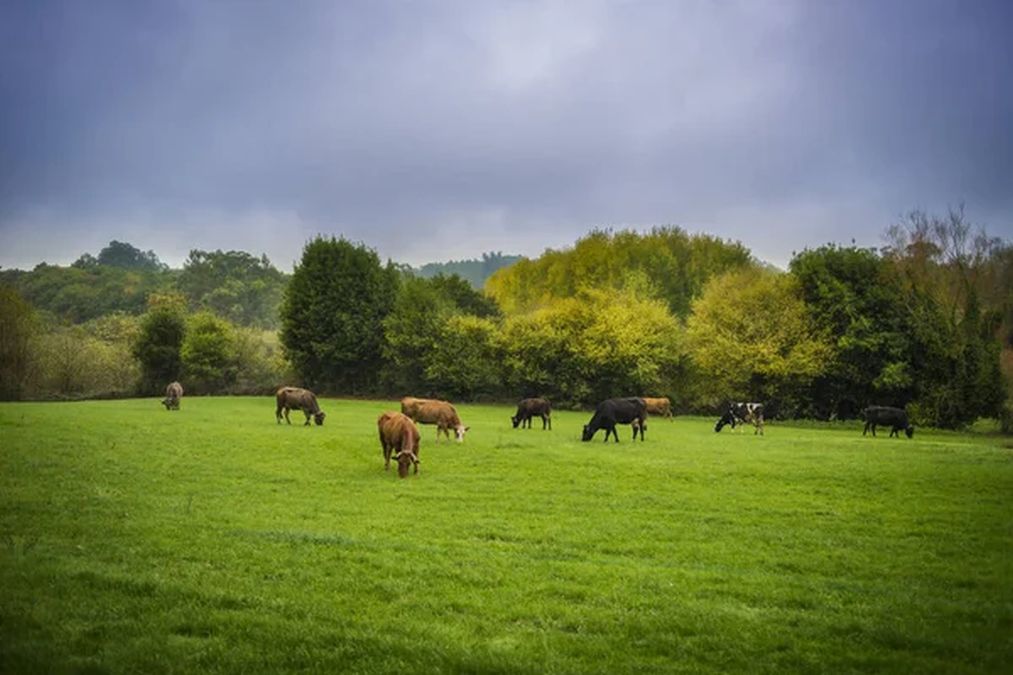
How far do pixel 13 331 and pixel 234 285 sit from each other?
112 metres

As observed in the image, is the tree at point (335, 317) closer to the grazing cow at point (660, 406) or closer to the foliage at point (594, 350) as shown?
the foliage at point (594, 350)

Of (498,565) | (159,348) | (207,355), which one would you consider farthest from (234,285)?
(498,565)

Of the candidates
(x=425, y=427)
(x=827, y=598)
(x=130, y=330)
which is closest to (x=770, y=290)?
(x=425, y=427)

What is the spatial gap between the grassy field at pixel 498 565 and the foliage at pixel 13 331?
7.53ft

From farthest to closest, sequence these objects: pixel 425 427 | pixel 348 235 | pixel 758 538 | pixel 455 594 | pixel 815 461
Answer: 1. pixel 348 235
2. pixel 425 427
3. pixel 815 461
4. pixel 758 538
5. pixel 455 594

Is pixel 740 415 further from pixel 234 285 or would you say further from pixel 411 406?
pixel 234 285

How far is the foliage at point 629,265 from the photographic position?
82188 mm

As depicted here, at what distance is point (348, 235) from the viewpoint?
70.1 metres

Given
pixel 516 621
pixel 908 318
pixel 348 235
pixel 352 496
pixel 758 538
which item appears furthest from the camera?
pixel 348 235

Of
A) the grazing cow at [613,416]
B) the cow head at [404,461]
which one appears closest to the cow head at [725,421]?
the grazing cow at [613,416]

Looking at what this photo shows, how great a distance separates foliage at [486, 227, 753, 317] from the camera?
8219 centimetres

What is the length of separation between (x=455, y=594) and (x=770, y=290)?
49.0m

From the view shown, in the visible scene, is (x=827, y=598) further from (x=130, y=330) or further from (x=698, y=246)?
(x=698, y=246)

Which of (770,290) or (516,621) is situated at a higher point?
(770,290)
